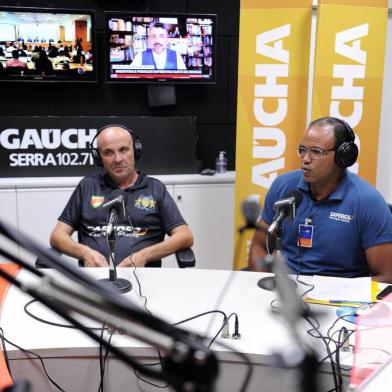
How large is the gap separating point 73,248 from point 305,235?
100 cm

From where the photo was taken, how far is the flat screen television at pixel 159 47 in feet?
10.5

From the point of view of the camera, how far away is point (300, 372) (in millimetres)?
353

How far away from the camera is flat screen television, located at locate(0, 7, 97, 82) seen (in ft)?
10.1

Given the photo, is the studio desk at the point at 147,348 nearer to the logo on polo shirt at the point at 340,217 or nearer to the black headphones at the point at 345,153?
the logo on polo shirt at the point at 340,217

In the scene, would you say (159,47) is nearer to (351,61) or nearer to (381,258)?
(351,61)

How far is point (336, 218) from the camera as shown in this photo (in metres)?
1.89

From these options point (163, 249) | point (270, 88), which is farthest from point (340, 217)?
point (270, 88)

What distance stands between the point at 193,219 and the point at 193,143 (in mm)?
546

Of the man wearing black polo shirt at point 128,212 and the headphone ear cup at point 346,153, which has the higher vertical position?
the headphone ear cup at point 346,153

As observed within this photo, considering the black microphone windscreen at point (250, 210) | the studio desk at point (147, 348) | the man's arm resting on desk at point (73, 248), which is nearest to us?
the black microphone windscreen at point (250, 210)

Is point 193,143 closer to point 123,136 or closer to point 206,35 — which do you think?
point 206,35

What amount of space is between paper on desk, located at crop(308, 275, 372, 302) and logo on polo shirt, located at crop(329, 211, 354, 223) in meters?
0.27

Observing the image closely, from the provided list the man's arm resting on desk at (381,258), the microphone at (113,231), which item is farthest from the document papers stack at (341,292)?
the microphone at (113,231)

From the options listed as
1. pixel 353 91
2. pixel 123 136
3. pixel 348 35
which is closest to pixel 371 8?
pixel 348 35
